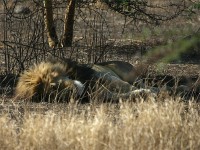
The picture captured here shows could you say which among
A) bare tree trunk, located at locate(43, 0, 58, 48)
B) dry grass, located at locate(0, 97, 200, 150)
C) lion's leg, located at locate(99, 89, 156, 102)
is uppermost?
bare tree trunk, located at locate(43, 0, 58, 48)

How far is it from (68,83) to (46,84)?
32cm

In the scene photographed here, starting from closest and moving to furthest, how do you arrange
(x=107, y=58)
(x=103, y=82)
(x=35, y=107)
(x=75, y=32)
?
(x=35, y=107)
(x=103, y=82)
(x=107, y=58)
(x=75, y=32)

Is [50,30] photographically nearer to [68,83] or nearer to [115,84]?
[115,84]

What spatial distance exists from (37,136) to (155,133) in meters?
1.03

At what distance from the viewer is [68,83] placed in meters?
9.56

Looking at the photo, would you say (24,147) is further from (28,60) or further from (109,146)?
(28,60)

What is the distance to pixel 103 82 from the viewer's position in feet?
33.4

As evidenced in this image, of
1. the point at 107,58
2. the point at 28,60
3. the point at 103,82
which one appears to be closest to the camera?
the point at 103,82

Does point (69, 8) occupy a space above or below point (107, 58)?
above

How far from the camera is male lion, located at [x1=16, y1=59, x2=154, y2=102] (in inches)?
365

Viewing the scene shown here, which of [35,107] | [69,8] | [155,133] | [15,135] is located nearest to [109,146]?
[155,133]

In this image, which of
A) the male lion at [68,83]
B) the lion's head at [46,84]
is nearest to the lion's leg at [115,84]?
the male lion at [68,83]

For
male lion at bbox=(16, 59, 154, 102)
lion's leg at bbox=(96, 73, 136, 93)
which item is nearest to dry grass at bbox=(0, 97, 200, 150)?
male lion at bbox=(16, 59, 154, 102)

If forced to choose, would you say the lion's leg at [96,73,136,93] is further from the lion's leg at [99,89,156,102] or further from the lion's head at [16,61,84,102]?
the lion's head at [16,61,84,102]
